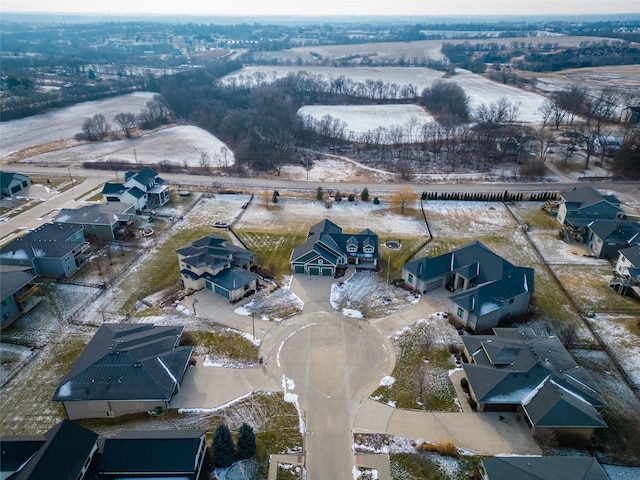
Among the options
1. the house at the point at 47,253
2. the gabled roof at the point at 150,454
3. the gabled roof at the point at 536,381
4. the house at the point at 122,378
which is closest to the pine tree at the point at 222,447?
the gabled roof at the point at 150,454

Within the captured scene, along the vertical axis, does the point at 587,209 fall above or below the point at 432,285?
above

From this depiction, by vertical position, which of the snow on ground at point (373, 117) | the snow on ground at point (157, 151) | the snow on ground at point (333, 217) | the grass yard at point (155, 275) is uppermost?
the snow on ground at point (373, 117)

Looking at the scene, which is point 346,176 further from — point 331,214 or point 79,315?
point 79,315

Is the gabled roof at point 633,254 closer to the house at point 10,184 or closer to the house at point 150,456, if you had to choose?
the house at point 150,456

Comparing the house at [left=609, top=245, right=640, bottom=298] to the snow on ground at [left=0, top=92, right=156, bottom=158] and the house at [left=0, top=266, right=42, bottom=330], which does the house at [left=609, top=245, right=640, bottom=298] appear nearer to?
the house at [left=0, top=266, right=42, bottom=330]

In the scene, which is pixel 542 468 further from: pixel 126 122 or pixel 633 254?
pixel 126 122

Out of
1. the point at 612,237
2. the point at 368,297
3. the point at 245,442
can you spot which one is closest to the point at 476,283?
the point at 368,297

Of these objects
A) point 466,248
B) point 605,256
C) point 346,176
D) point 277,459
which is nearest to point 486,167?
point 346,176
